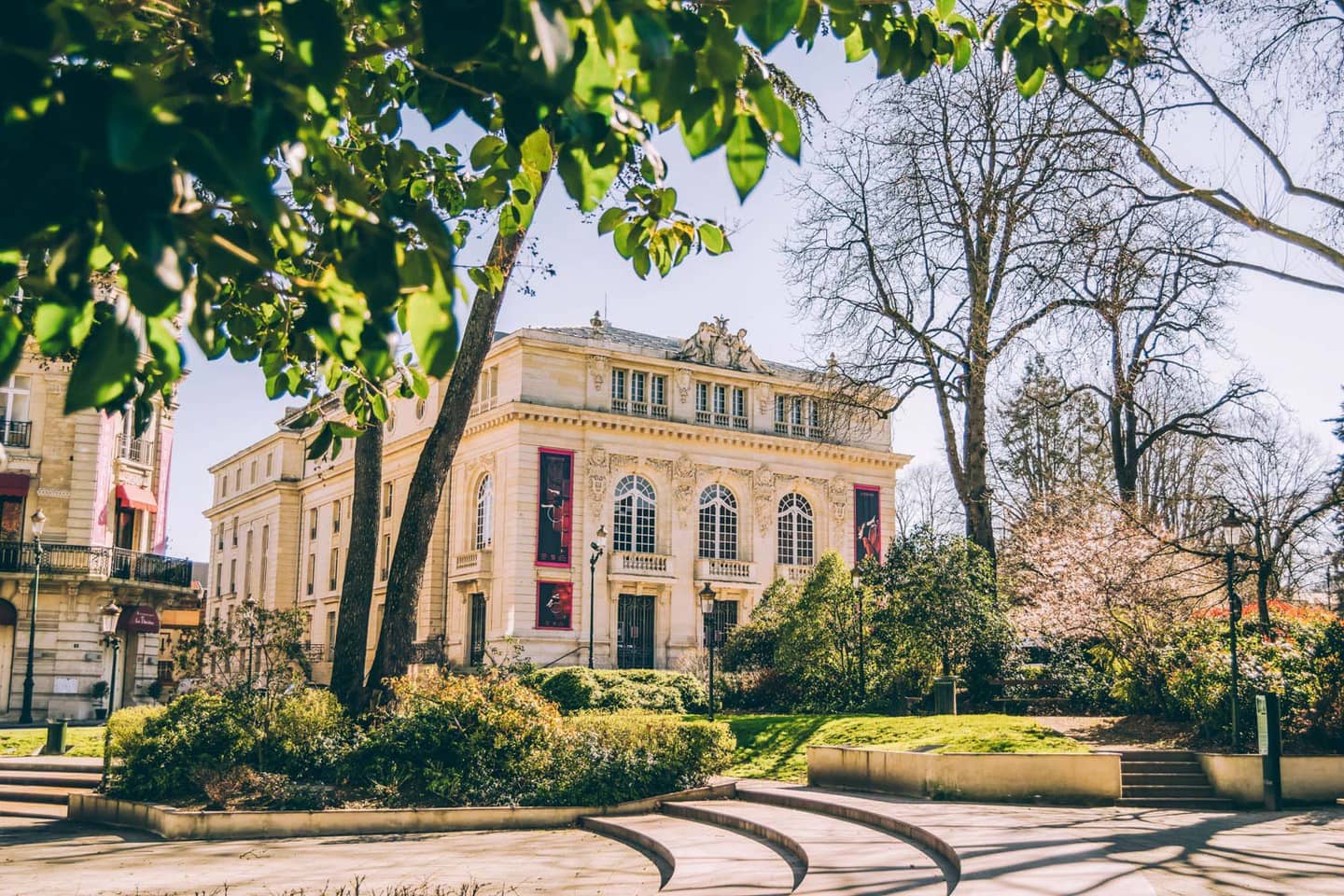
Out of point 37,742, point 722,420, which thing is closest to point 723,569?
point 722,420

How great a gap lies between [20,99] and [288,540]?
68.3 metres

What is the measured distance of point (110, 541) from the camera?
38312 mm

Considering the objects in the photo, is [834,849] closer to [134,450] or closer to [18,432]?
[18,432]

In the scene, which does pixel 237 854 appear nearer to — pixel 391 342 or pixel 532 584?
pixel 391 342

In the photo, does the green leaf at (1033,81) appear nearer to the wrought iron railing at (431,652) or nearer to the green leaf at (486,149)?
the green leaf at (486,149)

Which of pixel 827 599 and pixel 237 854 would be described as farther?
pixel 827 599

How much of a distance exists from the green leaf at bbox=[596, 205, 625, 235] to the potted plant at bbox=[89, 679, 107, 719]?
1465 inches

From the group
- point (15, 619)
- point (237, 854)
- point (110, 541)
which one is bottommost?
point (237, 854)

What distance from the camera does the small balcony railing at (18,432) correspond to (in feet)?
120

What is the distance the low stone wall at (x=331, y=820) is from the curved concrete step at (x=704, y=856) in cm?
60

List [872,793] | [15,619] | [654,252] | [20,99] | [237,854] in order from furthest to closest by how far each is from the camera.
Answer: [15,619], [872,793], [237,854], [654,252], [20,99]

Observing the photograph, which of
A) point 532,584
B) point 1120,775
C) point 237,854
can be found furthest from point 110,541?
point 1120,775

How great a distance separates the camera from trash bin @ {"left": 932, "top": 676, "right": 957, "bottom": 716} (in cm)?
2350

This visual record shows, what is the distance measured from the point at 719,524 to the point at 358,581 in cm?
3366
